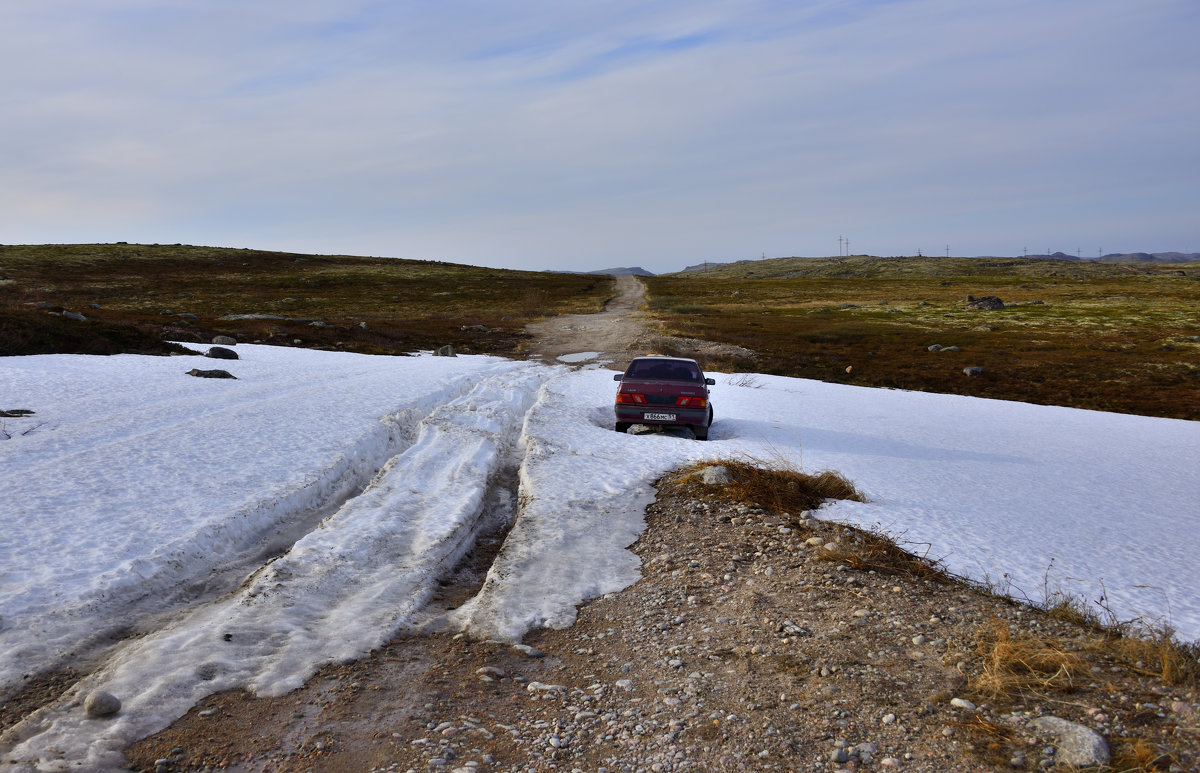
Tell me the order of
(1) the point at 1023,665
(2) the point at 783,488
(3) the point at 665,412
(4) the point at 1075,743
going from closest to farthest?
(4) the point at 1075,743 < (1) the point at 1023,665 < (2) the point at 783,488 < (3) the point at 665,412

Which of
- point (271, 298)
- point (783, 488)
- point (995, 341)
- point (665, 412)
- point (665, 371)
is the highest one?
point (271, 298)

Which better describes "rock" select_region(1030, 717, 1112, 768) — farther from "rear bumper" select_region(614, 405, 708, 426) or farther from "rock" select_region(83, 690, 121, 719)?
"rear bumper" select_region(614, 405, 708, 426)

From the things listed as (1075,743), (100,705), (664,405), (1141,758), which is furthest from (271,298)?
(1141,758)

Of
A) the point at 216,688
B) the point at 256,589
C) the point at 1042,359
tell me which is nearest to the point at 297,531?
the point at 256,589

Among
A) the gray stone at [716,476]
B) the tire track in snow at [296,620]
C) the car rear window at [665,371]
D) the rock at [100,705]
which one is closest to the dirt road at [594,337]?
the car rear window at [665,371]

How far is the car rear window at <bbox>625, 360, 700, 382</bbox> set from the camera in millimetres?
15016

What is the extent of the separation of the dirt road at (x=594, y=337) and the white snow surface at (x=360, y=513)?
14.1 metres

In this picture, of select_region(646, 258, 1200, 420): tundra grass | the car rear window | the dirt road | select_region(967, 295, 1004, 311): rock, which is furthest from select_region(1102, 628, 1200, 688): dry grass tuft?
select_region(967, 295, 1004, 311): rock

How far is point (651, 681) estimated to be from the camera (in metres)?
5.20

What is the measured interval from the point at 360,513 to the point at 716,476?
5.34 m

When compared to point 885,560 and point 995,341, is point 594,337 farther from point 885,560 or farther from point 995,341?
point 885,560

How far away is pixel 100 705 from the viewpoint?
4.33 m

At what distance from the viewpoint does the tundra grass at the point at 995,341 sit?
28672 millimetres

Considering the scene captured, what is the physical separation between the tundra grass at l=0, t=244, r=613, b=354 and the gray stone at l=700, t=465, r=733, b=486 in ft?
64.7
